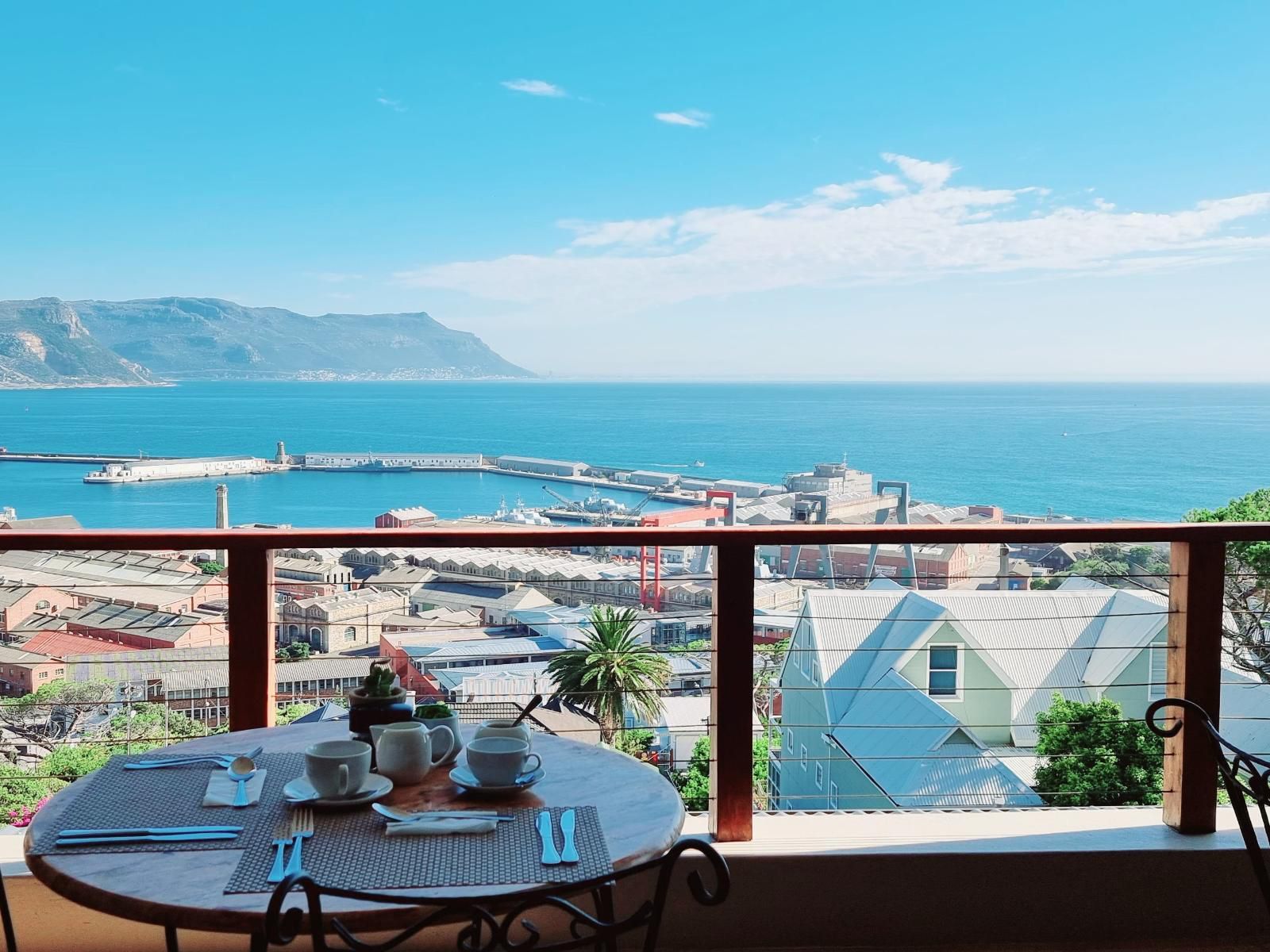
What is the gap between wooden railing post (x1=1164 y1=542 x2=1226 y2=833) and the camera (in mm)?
2314

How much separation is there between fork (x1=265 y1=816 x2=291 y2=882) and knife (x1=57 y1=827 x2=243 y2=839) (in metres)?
0.05

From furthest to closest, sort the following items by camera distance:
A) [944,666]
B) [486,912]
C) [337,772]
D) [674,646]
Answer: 1. [944,666]
2. [674,646]
3. [337,772]
4. [486,912]

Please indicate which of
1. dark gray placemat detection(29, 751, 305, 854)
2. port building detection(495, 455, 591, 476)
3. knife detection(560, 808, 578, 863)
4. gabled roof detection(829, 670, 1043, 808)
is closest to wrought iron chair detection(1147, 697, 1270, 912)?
knife detection(560, 808, 578, 863)

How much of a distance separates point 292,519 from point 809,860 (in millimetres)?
24509

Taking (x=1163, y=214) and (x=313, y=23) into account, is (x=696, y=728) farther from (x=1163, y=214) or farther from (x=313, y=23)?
(x=1163, y=214)

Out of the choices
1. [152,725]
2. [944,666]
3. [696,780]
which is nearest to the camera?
[696,780]

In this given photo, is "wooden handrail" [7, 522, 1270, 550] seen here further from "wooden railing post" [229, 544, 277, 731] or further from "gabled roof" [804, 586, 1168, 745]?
"gabled roof" [804, 586, 1168, 745]

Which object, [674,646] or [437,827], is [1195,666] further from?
[437,827]

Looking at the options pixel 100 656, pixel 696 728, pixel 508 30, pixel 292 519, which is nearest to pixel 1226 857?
pixel 696 728

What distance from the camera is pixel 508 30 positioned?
90.4ft

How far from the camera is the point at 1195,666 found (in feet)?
7.67

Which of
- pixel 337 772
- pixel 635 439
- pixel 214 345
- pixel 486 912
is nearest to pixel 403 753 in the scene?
pixel 337 772

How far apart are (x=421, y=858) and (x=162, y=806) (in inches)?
15.8

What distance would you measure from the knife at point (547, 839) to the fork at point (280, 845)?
0.28 meters
